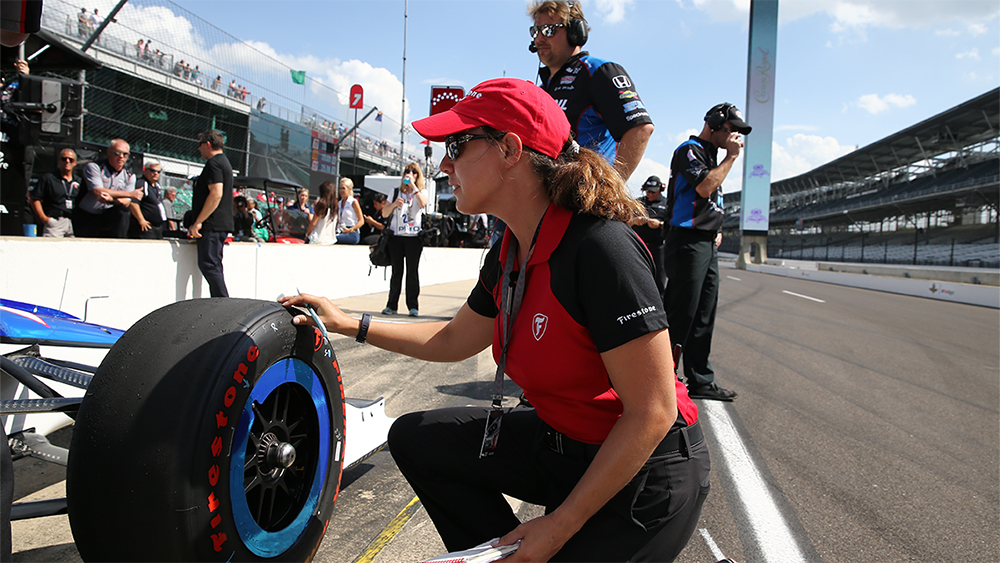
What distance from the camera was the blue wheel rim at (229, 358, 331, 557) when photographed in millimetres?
1308

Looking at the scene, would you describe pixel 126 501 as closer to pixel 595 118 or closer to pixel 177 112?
pixel 595 118

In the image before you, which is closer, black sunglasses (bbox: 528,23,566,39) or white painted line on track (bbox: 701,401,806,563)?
A: white painted line on track (bbox: 701,401,806,563)

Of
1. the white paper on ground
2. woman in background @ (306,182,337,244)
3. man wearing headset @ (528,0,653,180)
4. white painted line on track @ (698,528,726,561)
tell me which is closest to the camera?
the white paper on ground

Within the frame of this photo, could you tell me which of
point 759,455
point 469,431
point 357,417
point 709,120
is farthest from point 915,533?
point 709,120

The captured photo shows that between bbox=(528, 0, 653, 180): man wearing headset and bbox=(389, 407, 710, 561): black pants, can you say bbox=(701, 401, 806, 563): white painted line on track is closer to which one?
bbox=(389, 407, 710, 561): black pants

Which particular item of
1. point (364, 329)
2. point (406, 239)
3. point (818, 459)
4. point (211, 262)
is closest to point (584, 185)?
point (364, 329)

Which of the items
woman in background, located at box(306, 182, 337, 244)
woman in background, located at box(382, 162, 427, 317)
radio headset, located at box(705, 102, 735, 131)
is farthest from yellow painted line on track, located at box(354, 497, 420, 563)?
woman in background, located at box(306, 182, 337, 244)

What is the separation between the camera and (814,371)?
515cm

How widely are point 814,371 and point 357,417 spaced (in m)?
4.52

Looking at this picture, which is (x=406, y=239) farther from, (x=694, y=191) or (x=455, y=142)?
(x=455, y=142)

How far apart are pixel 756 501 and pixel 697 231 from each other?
1.85m

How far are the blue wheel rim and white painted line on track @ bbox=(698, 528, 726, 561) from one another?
1354mm

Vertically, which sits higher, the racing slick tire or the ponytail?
the ponytail

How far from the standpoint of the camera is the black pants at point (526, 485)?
1286mm
